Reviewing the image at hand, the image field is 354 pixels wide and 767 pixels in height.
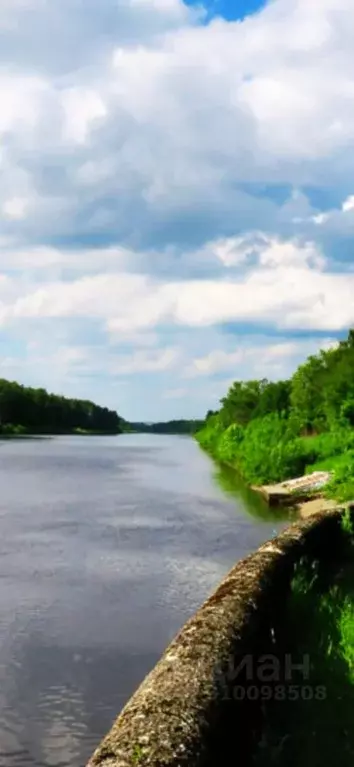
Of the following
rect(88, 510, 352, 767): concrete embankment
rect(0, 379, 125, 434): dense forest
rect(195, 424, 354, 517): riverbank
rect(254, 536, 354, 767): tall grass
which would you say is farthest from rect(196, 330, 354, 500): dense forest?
rect(0, 379, 125, 434): dense forest

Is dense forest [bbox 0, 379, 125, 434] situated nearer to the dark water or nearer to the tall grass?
the dark water

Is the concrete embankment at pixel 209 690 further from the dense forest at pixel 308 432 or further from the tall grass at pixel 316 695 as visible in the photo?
the dense forest at pixel 308 432

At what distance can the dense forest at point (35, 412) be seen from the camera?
15762 cm

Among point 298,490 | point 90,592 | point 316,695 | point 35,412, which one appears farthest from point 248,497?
point 35,412

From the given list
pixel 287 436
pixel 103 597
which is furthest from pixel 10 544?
pixel 287 436

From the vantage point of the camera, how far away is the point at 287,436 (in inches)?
2152

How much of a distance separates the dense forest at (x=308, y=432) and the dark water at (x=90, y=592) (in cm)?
414

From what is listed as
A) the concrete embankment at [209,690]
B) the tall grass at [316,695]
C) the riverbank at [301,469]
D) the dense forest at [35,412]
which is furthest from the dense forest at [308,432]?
the dense forest at [35,412]

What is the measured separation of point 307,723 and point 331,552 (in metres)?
9.71

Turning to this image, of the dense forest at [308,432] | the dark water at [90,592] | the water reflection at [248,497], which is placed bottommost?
the dark water at [90,592]

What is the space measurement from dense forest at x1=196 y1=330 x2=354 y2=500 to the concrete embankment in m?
17.8

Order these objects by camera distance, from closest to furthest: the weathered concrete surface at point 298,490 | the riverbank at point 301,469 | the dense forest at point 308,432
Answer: the riverbank at point 301,469
the weathered concrete surface at point 298,490
the dense forest at point 308,432

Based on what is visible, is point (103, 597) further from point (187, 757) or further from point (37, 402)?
point (37, 402)

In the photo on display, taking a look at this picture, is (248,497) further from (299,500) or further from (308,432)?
(308,432)
